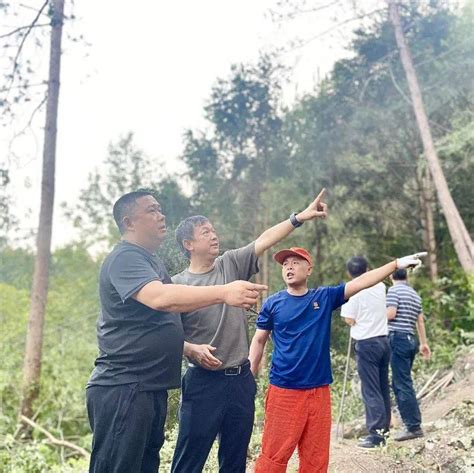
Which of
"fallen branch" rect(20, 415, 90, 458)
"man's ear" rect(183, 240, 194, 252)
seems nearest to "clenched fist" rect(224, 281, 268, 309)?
"man's ear" rect(183, 240, 194, 252)

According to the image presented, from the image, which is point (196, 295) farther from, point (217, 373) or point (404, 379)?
point (404, 379)

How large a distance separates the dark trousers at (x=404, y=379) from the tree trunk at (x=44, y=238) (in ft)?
23.4

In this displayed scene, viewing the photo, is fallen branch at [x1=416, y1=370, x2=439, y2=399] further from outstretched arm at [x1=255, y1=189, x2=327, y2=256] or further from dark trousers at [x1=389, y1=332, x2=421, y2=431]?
outstretched arm at [x1=255, y1=189, x2=327, y2=256]

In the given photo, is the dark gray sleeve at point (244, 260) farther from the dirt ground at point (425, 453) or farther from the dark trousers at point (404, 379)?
the dark trousers at point (404, 379)

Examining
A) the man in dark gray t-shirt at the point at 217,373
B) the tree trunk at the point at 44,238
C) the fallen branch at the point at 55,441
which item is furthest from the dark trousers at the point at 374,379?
the tree trunk at the point at 44,238

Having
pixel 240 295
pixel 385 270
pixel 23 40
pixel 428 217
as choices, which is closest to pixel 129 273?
pixel 240 295

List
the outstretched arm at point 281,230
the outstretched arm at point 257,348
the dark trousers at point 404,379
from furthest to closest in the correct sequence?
1. the dark trousers at point 404,379
2. the outstretched arm at point 257,348
3. the outstretched arm at point 281,230

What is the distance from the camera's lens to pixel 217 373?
120 inches

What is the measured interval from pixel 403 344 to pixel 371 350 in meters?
0.54

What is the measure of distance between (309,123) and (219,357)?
1370cm

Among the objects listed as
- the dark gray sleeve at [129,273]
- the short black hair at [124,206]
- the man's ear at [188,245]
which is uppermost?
the short black hair at [124,206]

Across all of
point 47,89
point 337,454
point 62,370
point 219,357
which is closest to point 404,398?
point 337,454

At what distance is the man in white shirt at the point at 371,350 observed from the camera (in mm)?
5051

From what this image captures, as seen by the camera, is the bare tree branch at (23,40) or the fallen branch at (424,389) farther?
the bare tree branch at (23,40)
